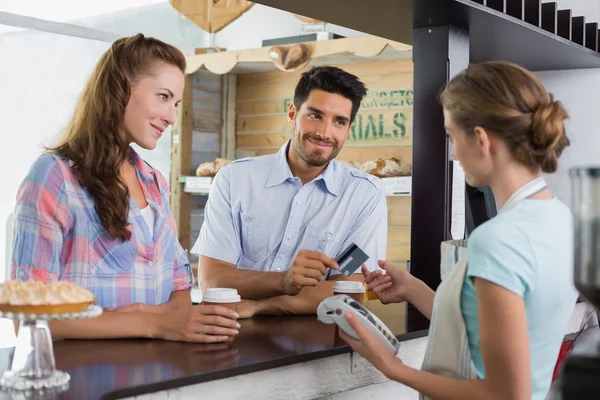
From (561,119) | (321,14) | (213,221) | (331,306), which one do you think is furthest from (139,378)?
(321,14)

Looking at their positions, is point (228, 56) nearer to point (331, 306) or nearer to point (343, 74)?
point (343, 74)

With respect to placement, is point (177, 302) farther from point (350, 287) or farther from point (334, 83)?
point (334, 83)

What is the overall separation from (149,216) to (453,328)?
1.06m

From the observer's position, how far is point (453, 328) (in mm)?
1737

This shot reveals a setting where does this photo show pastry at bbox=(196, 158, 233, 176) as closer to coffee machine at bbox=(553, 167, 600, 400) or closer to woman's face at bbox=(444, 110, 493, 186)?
woman's face at bbox=(444, 110, 493, 186)

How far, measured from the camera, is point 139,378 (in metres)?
1.73

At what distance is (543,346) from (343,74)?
5.20 feet

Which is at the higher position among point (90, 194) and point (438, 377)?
point (90, 194)

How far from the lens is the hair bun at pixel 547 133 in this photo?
A: 166 centimetres

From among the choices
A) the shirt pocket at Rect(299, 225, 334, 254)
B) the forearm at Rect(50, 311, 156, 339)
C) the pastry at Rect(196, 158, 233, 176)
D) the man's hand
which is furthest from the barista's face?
the pastry at Rect(196, 158, 233, 176)

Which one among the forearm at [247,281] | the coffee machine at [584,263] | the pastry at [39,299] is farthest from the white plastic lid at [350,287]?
the coffee machine at [584,263]

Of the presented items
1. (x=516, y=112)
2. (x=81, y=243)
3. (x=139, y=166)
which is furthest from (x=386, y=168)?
(x=516, y=112)

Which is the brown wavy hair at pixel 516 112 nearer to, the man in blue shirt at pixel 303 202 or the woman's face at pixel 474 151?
the woman's face at pixel 474 151

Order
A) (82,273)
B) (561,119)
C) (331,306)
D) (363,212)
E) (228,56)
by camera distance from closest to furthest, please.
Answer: (561,119) < (331,306) < (82,273) < (363,212) < (228,56)
